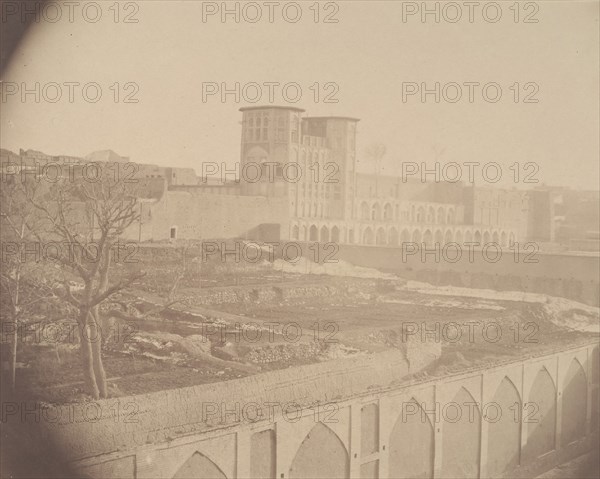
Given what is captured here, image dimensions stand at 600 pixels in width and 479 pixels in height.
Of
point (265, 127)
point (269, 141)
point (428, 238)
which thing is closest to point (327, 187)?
point (269, 141)

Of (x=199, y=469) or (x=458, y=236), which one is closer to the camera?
(x=199, y=469)

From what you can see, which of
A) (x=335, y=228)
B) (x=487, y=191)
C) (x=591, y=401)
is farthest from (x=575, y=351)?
(x=487, y=191)

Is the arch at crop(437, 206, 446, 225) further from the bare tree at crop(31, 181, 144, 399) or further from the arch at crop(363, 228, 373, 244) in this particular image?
the bare tree at crop(31, 181, 144, 399)

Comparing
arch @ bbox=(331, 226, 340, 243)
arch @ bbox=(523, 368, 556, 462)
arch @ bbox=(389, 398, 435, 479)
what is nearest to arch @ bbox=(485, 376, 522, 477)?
arch @ bbox=(523, 368, 556, 462)

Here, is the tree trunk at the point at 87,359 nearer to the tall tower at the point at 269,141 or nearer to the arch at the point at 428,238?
the tall tower at the point at 269,141

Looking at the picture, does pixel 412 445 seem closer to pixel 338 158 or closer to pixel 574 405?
pixel 574 405

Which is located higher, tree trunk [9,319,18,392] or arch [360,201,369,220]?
arch [360,201,369,220]

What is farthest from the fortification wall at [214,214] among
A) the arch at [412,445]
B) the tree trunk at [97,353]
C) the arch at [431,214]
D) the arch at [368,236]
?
the arch at [431,214]
